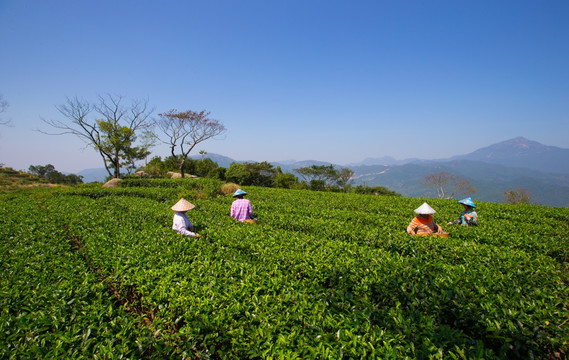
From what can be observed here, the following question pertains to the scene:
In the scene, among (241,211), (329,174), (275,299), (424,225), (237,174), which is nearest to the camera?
(275,299)

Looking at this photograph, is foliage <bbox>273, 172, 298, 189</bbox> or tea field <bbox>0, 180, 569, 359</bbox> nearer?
tea field <bbox>0, 180, 569, 359</bbox>

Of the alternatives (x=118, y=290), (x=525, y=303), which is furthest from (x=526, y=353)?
(x=118, y=290)

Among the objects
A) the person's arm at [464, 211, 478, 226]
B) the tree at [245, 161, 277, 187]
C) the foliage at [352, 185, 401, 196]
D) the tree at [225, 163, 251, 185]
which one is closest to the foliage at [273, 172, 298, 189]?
the tree at [245, 161, 277, 187]

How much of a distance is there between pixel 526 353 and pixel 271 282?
124 inches

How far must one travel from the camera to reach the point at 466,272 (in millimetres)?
3953

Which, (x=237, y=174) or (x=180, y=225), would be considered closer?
(x=180, y=225)

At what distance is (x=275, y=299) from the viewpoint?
10.5 feet

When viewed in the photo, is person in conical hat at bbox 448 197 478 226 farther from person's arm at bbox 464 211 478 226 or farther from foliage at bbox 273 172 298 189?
foliage at bbox 273 172 298 189

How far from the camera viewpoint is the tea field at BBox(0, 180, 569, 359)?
2547mm

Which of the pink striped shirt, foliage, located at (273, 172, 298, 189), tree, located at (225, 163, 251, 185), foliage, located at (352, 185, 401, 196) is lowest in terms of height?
foliage, located at (352, 185, 401, 196)

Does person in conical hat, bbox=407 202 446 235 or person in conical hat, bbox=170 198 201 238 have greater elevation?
person in conical hat, bbox=170 198 201 238

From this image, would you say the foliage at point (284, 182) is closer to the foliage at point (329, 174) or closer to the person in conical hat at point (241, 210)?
the foliage at point (329, 174)

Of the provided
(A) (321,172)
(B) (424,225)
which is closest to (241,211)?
(B) (424,225)

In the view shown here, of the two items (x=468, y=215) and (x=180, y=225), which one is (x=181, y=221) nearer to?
(x=180, y=225)
